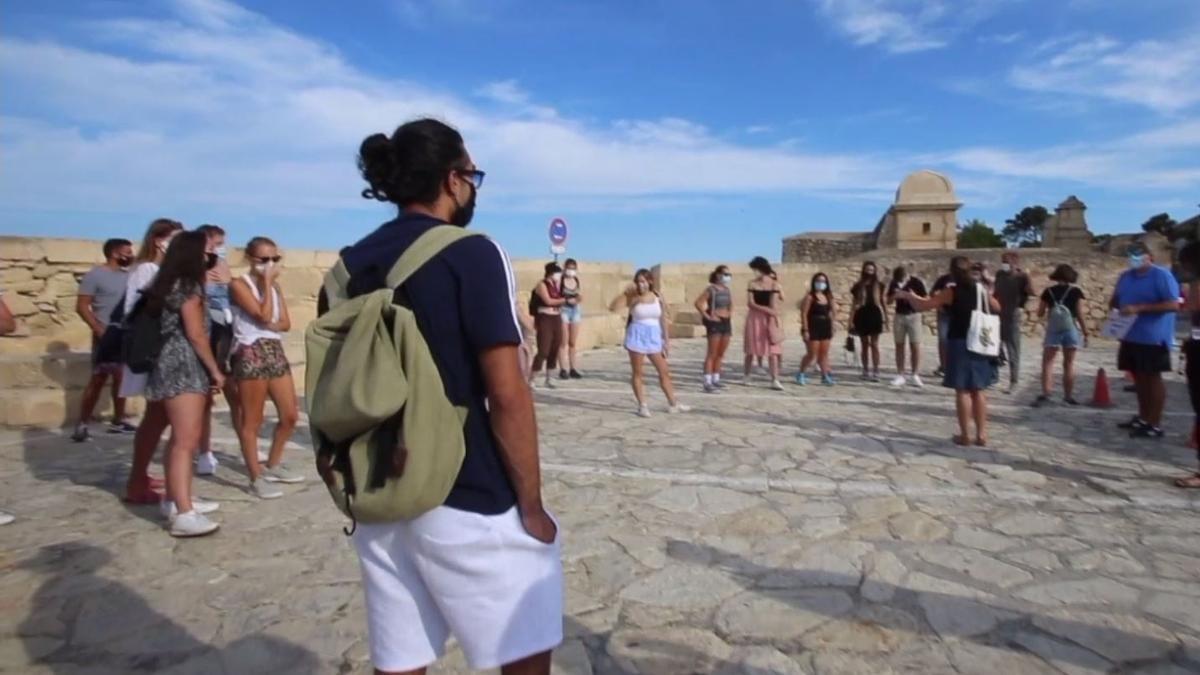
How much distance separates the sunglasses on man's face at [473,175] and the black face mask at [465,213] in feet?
0.04

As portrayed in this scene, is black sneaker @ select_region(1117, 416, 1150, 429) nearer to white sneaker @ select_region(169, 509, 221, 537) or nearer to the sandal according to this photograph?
the sandal

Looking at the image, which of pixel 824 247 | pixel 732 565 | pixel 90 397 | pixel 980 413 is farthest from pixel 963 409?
pixel 824 247

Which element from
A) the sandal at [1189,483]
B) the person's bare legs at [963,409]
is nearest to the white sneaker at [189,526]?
the person's bare legs at [963,409]

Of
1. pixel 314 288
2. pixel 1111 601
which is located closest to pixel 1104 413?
pixel 1111 601

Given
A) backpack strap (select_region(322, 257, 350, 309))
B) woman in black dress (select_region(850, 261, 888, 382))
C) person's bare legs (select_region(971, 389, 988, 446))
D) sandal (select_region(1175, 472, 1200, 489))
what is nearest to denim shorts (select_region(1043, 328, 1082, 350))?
woman in black dress (select_region(850, 261, 888, 382))

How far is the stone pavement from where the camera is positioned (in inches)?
119

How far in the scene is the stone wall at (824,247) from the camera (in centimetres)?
2778

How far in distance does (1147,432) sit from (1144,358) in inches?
26.4

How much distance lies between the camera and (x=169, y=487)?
14.1ft

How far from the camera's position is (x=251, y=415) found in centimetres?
498

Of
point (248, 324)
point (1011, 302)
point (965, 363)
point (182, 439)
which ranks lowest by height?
point (182, 439)

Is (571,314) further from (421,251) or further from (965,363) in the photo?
(421,251)

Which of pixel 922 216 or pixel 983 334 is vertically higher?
pixel 922 216

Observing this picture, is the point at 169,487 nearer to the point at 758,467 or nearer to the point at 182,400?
the point at 182,400
